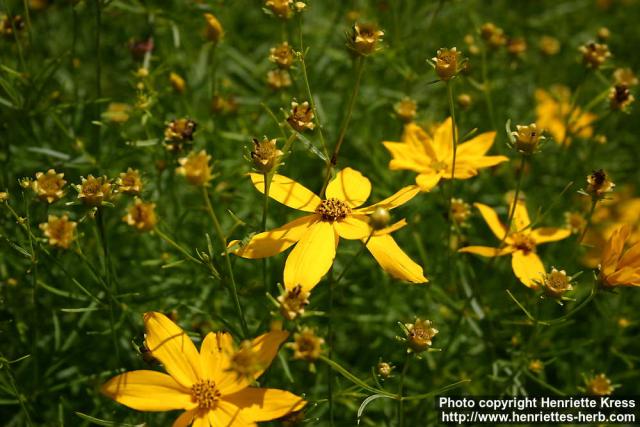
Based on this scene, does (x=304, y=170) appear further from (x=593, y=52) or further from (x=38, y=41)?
(x=38, y=41)

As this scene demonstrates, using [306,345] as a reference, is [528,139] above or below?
above

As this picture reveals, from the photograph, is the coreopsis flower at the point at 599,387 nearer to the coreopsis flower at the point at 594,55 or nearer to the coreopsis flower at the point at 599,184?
the coreopsis flower at the point at 599,184

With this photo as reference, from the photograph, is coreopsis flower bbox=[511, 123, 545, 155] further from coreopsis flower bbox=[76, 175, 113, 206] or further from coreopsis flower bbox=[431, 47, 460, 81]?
coreopsis flower bbox=[76, 175, 113, 206]

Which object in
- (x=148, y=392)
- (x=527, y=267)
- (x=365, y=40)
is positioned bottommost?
(x=527, y=267)

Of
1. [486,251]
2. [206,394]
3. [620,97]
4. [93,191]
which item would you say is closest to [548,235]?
[486,251]

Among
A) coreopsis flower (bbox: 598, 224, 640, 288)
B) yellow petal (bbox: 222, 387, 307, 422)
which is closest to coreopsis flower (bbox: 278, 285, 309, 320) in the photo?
yellow petal (bbox: 222, 387, 307, 422)

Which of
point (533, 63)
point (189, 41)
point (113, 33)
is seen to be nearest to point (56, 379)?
point (189, 41)

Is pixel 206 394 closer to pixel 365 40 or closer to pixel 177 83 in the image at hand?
pixel 365 40
